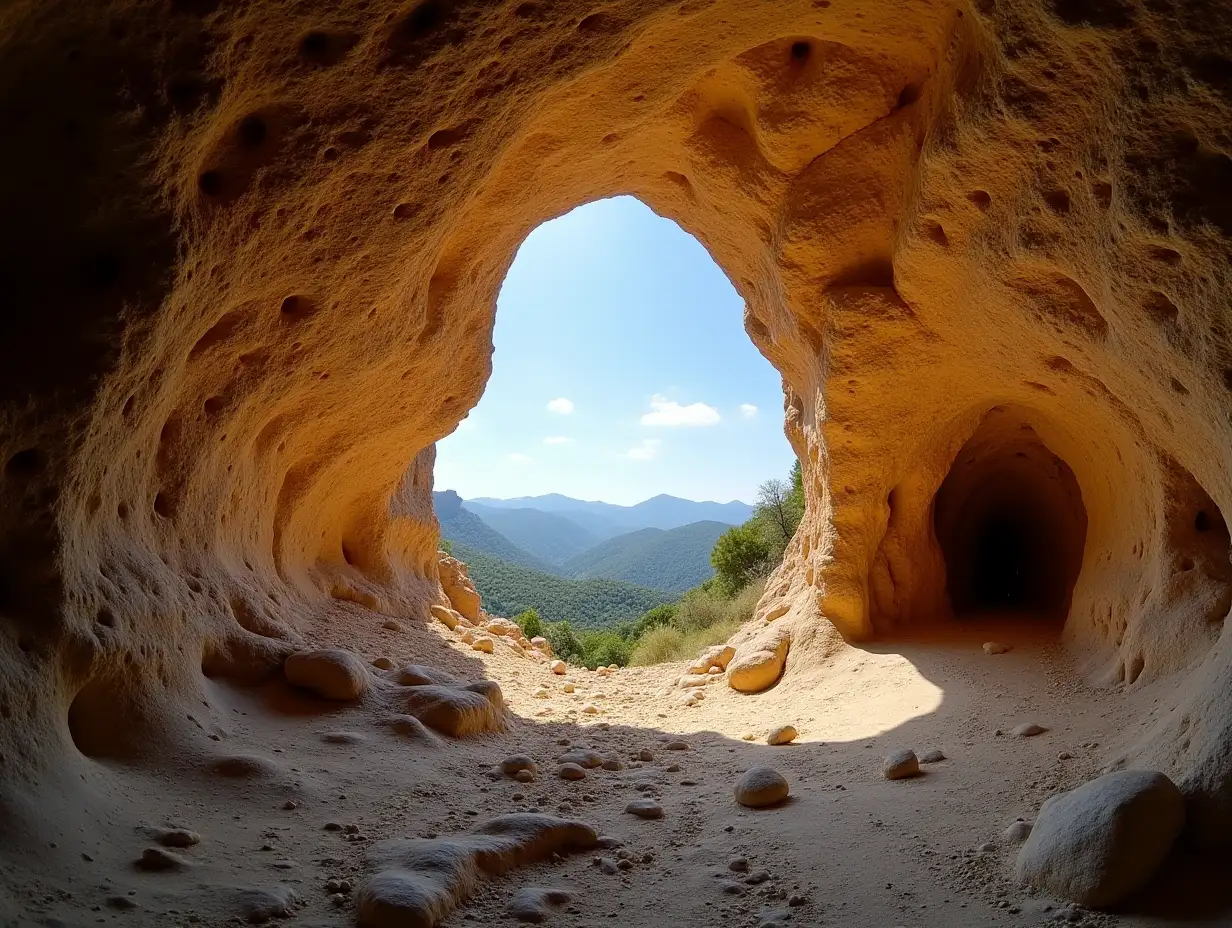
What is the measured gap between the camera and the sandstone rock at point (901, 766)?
4.45 metres

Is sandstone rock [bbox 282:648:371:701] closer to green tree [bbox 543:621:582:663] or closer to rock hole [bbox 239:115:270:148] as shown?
rock hole [bbox 239:115:270:148]

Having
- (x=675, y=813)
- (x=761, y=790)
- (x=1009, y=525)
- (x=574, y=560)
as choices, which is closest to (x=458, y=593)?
(x=1009, y=525)

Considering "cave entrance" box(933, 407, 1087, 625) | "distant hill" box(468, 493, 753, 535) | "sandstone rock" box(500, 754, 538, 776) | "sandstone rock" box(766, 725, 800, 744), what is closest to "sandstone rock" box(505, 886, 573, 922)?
"sandstone rock" box(500, 754, 538, 776)

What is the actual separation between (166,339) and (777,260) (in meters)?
4.97

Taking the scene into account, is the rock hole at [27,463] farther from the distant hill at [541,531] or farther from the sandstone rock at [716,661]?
the distant hill at [541,531]

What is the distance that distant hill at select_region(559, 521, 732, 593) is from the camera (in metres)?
61.8

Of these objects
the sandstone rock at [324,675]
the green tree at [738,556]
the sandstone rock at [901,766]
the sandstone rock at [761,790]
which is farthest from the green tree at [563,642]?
the sandstone rock at [761,790]

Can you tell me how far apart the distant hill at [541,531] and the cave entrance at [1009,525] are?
285 feet

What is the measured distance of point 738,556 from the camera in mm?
17859

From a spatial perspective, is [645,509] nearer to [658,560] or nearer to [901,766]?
[658,560]

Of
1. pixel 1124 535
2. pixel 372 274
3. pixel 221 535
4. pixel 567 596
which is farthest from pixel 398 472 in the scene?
pixel 567 596

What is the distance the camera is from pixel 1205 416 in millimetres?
3795

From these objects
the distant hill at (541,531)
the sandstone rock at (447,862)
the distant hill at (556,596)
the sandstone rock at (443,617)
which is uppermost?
the distant hill at (541,531)

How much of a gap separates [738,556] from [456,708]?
42.9ft
